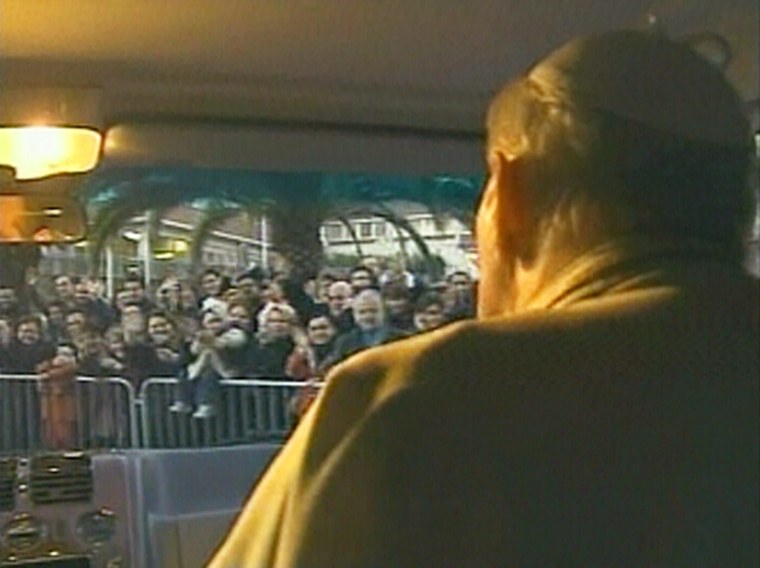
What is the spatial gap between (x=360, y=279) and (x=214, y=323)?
0.40 ft

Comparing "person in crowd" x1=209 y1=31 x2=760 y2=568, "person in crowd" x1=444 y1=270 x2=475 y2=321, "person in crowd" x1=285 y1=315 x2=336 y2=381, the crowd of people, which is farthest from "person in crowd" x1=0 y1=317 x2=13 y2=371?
"person in crowd" x1=209 y1=31 x2=760 y2=568

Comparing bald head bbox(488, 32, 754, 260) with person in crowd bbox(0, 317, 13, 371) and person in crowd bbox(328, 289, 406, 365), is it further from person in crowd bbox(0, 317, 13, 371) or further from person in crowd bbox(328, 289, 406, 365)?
person in crowd bbox(0, 317, 13, 371)

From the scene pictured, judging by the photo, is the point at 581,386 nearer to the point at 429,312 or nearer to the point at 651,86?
the point at 651,86

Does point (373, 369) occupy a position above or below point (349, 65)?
below

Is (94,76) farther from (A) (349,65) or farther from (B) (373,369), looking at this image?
(B) (373,369)

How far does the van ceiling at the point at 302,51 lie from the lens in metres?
1.21

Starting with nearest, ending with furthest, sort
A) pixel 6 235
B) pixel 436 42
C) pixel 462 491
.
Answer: pixel 462 491 < pixel 6 235 < pixel 436 42

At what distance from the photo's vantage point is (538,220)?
2.47 ft

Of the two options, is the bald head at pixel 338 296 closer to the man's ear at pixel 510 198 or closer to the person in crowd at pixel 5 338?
the person in crowd at pixel 5 338

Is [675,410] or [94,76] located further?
[94,76]

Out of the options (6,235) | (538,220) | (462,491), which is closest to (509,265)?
(538,220)

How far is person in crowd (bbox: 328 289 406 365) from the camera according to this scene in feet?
3.88

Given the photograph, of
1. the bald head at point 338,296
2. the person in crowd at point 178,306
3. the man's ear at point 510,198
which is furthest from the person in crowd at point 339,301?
the man's ear at point 510,198

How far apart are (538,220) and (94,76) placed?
0.61 meters
